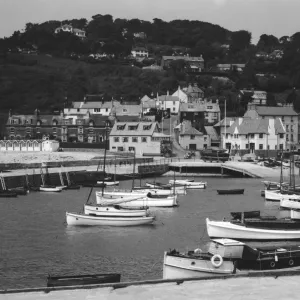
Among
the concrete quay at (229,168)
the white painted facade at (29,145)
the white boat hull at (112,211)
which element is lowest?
the white boat hull at (112,211)

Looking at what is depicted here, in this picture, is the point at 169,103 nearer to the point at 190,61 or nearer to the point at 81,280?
the point at 190,61

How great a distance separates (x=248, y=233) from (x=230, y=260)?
1151 cm

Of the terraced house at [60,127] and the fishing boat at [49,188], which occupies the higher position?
the terraced house at [60,127]

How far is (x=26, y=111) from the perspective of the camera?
13525 centimetres

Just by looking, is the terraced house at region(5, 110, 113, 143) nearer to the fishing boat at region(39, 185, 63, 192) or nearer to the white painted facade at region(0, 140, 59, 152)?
the white painted facade at region(0, 140, 59, 152)

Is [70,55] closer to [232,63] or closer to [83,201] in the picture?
[232,63]

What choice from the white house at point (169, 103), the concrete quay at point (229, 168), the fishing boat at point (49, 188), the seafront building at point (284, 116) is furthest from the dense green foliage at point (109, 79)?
the fishing boat at point (49, 188)

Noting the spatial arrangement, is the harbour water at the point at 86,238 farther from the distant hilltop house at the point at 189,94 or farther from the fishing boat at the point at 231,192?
the distant hilltop house at the point at 189,94

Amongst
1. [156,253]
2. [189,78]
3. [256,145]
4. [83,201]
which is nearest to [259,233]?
[156,253]

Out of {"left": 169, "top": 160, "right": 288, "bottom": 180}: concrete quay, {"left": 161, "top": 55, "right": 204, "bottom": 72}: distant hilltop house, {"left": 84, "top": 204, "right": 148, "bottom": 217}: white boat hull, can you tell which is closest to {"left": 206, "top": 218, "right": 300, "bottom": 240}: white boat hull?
{"left": 84, "top": 204, "right": 148, "bottom": 217}: white boat hull

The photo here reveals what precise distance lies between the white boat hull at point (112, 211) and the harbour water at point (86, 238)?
1.10 meters

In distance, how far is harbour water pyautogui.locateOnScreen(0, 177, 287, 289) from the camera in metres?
31.7

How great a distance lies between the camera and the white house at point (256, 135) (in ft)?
325

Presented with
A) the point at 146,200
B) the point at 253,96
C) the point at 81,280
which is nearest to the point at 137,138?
the point at 146,200
